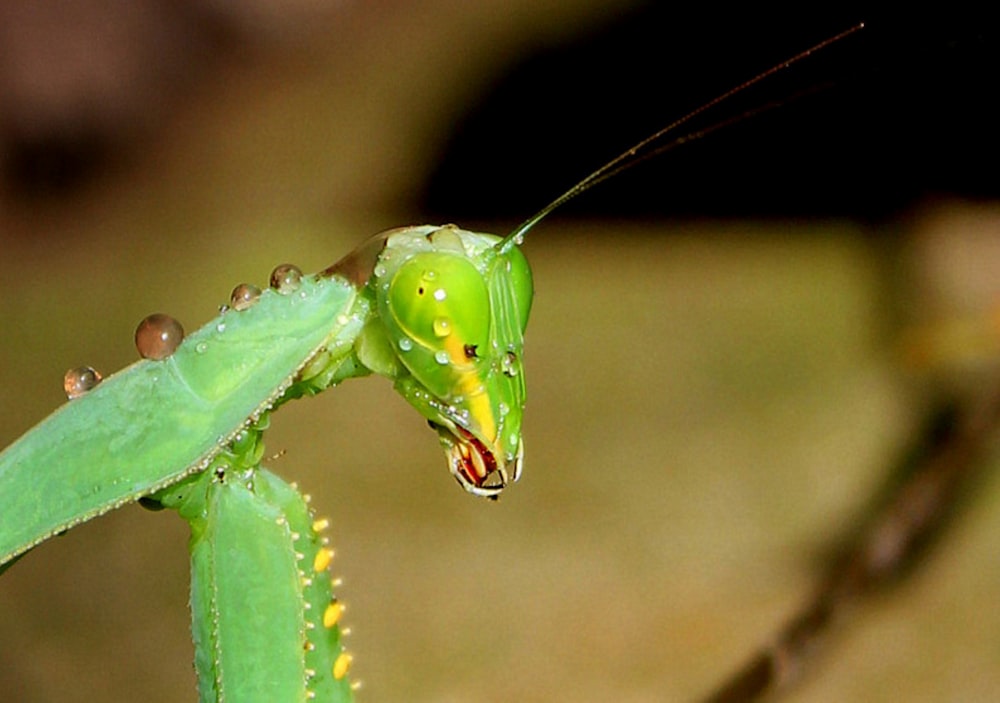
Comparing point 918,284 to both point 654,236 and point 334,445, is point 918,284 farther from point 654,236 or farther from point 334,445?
point 334,445

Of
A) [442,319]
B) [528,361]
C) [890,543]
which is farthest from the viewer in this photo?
[528,361]

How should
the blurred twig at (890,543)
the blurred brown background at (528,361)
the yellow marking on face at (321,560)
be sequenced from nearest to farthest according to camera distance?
the yellow marking on face at (321,560), the blurred twig at (890,543), the blurred brown background at (528,361)

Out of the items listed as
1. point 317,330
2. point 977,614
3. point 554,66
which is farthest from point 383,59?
point 317,330

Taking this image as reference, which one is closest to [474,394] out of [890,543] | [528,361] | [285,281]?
[285,281]

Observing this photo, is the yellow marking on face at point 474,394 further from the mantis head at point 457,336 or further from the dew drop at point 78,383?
the dew drop at point 78,383

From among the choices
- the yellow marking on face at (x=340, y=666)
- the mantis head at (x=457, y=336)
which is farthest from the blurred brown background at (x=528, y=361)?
the mantis head at (x=457, y=336)

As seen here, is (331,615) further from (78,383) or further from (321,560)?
(78,383)
